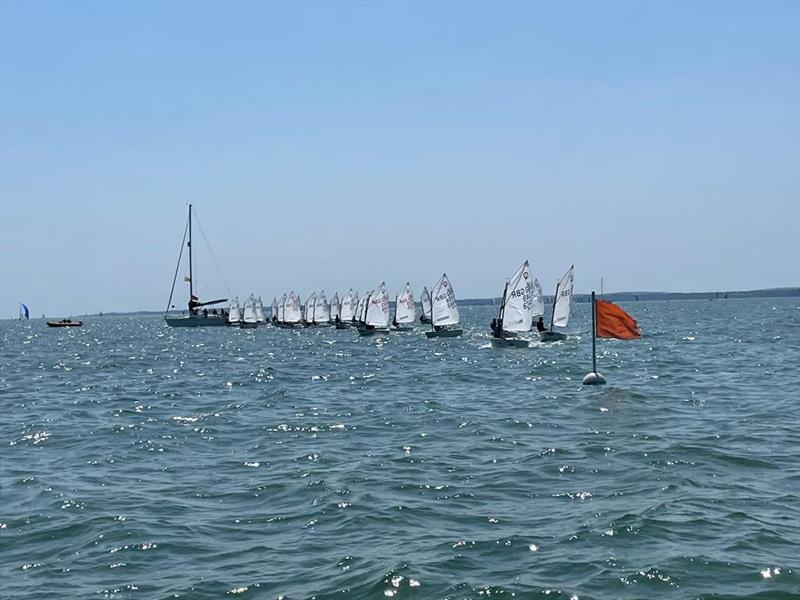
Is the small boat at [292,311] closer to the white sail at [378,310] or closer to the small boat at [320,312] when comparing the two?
the small boat at [320,312]

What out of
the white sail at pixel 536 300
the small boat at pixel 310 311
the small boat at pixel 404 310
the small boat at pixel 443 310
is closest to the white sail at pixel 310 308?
the small boat at pixel 310 311

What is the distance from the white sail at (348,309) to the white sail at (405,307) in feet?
66.1

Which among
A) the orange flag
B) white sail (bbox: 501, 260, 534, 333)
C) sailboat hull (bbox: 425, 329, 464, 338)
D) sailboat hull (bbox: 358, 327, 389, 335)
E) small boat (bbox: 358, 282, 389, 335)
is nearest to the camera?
the orange flag

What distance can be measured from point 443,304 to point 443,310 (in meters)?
0.81

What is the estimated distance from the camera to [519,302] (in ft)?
191

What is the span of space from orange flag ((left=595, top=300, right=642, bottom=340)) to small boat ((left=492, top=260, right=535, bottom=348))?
2609 centimetres

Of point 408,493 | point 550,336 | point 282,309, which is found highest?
point 282,309

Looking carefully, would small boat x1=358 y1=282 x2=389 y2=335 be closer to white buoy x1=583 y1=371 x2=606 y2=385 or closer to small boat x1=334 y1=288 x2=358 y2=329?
small boat x1=334 y1=288 x2=358 y2=329

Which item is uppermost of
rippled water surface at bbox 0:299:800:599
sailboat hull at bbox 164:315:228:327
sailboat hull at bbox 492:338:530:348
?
sailboat hull at bbox 164:315:228:327

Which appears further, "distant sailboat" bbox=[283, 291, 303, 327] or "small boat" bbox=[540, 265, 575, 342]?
"distant sailboat" bbox=[283, 291, 303, 327]

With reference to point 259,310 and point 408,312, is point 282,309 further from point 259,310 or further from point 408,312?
point 408,312

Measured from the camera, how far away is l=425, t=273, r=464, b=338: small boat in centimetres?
7200

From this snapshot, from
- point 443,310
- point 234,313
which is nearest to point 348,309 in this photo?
point 234,313

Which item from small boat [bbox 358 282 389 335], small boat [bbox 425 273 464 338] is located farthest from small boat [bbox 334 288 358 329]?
small boat [bbox 425 273 464 338]
